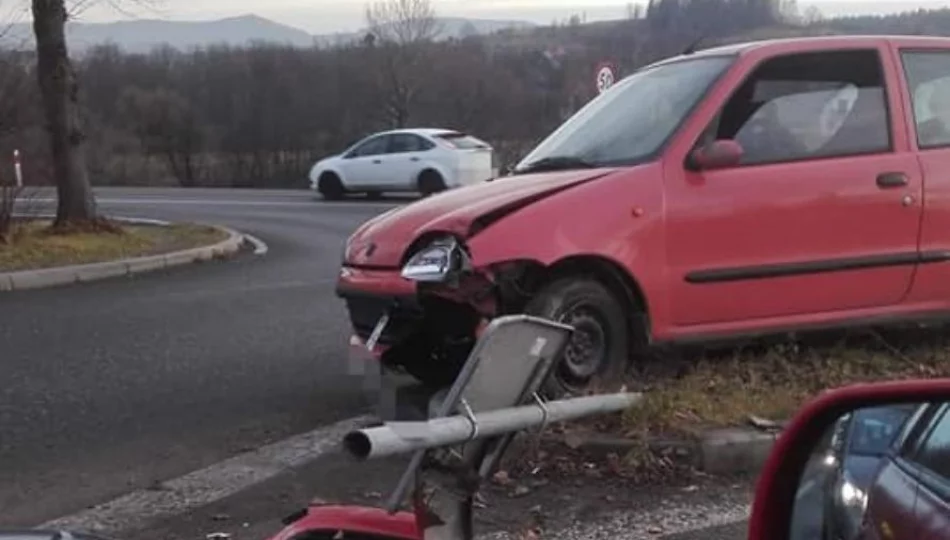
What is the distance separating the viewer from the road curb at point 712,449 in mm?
5805

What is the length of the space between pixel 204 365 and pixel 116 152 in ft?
163

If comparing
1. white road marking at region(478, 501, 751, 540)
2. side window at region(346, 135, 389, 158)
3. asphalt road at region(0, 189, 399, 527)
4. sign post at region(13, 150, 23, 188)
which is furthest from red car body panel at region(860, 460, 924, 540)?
side window at region(346, 135, 389, 158)

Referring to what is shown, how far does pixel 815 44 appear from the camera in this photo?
7164 millimetres

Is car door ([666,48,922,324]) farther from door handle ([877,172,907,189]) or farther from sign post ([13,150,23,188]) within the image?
sign post ([13,150,23,188])

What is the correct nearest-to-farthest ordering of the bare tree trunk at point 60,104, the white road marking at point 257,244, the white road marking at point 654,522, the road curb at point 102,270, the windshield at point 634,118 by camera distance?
the white road marking at point 654,522, the windshield at point 634,118, the road curb at point 102,270, the bare tree trunk at point 60,104, the white road marking at point 257,244

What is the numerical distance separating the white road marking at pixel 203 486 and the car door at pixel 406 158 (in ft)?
73.9

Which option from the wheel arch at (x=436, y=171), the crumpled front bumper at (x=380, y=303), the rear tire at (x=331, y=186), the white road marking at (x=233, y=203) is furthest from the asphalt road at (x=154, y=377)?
the rear tire at (x=331, y=186)

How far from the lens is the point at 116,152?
56.5m

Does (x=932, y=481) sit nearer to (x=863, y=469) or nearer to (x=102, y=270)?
(x=863, y=469)

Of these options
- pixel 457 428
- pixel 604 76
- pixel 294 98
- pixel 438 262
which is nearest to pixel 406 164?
pixel 604 76

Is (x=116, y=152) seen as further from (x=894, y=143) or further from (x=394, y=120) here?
(x=894, y=143)

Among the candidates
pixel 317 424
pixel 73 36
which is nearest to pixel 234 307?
pixel 317 424

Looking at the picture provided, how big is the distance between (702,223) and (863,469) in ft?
14.4

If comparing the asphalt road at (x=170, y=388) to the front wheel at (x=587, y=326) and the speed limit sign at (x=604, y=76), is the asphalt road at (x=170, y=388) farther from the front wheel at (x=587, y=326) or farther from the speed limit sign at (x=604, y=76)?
the speed limit sign at (x=604, y=76)
